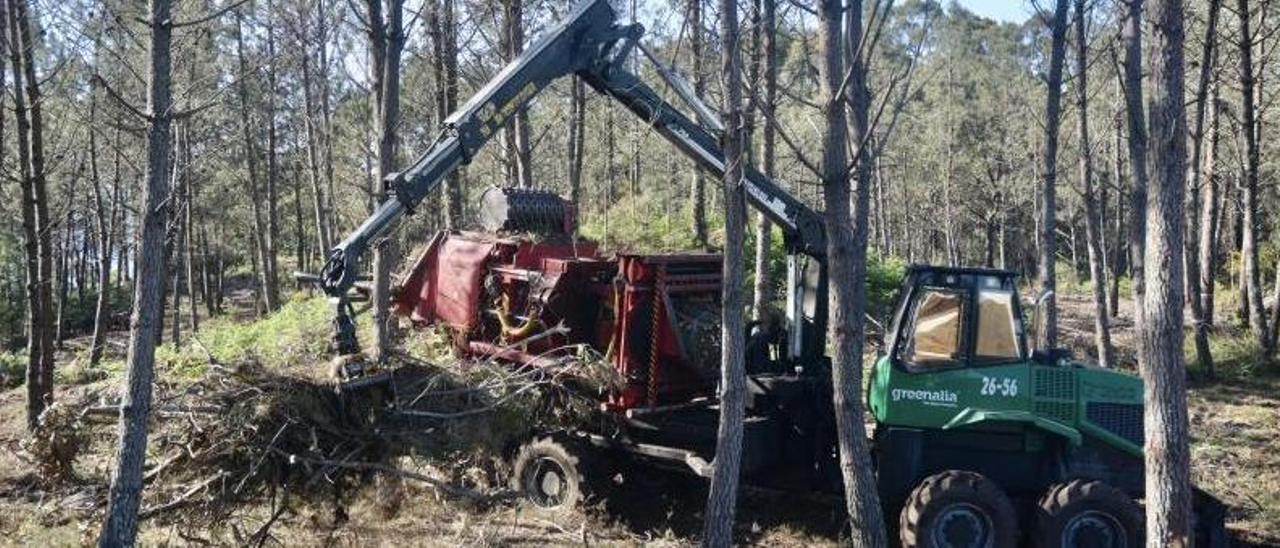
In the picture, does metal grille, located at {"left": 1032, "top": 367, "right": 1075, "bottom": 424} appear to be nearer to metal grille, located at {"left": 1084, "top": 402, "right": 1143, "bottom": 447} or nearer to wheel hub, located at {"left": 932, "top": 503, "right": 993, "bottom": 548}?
metal grille, located at {"left": 1084, "top": 402, "right": 1143, "bottom": 447}

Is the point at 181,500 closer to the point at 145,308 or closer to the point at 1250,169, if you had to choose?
the point at 145,308

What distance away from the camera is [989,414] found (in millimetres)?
8211

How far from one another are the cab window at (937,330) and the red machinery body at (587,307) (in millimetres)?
1957

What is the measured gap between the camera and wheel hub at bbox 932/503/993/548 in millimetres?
7941

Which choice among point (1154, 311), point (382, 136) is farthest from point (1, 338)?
point (1154, 311)

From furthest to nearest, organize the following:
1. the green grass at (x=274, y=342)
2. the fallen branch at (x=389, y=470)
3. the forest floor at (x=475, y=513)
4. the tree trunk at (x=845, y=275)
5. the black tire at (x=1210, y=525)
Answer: the green grass at (x=274, y=342) → the black tire at (x=1210, y=525) → the forest floor at (x=475, y=513) → the fallen branch at (x=389, y=470) → the tree trunk at (x=845, y=275)

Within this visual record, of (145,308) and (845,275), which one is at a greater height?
(845,275)

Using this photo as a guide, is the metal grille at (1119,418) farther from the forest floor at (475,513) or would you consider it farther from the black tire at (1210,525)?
the forest floor at (475,513)

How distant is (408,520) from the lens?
8.62 metres

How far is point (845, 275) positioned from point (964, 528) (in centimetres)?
257

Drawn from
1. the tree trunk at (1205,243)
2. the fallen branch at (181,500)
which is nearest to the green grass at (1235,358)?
the tree trunk at (1205,243)

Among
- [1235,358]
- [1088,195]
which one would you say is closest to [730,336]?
[1088,195]

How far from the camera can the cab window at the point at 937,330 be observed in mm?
8328

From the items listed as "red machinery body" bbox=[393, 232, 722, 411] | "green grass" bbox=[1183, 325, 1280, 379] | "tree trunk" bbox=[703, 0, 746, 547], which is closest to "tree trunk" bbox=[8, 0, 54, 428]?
"red machinery body" bbox=[393, 232, 722, 411]
